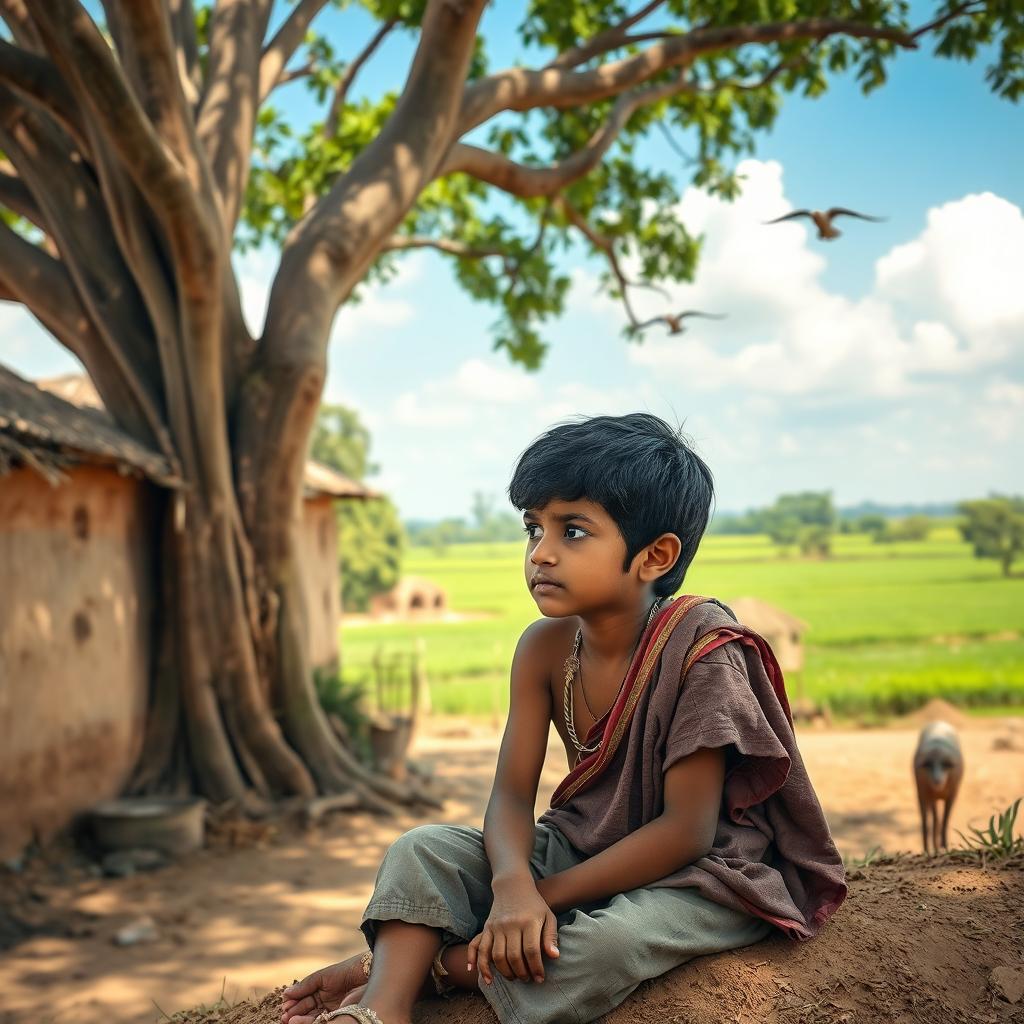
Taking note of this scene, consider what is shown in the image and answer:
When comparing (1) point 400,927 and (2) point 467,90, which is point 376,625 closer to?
(2) point 467,90

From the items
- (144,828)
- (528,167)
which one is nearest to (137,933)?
(144,828)

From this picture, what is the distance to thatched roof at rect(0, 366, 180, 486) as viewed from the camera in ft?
19.6

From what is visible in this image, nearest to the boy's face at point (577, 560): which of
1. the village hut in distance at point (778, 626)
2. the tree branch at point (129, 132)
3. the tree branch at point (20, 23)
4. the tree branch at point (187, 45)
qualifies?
the tree branch at point (129, 132)

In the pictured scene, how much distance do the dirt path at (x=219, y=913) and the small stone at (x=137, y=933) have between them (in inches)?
1.7

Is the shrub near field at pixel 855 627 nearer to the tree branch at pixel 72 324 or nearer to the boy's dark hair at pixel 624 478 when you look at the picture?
the tree branch at pixel 72 324

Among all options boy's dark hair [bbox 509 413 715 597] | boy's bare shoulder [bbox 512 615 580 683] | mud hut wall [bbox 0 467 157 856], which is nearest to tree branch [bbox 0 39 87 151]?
mud hut wall [bbox 0 467 157 856]

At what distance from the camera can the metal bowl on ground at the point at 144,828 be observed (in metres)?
7.01

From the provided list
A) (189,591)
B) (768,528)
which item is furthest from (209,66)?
(768,528)

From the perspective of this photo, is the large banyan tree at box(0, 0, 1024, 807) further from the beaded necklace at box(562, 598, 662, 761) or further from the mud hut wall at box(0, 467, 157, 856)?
the beaded necklace at box(562, 598, 662, 761)

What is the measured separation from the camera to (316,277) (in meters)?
7.48

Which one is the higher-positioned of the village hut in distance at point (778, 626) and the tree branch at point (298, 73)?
the tree branch at point (298, 73)

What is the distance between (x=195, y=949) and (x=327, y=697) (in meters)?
4.24

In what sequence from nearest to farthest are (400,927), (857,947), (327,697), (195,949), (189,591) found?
1. (400,927)
2. (857,947)
3. (195,949)
4. (189,591)
5. (327,697)

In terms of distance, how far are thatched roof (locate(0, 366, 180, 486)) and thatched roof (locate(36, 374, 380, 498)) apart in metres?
3.50
